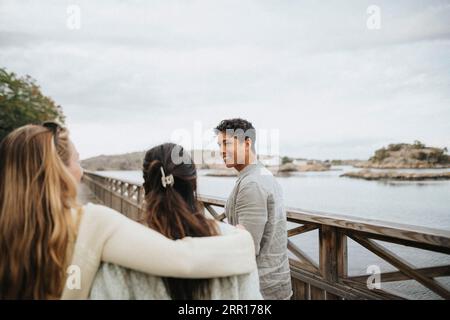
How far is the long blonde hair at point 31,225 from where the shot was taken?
3.51ft

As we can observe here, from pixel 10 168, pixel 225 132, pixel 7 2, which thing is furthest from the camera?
pixel 7 2

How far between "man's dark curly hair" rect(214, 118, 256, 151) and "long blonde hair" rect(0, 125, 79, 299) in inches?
51.4

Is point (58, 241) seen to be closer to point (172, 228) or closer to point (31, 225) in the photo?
point (31, 225)

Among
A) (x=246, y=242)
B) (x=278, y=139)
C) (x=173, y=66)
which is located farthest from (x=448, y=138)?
(x=173, y=66)

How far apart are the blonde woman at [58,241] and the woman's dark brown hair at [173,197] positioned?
0.66 ft

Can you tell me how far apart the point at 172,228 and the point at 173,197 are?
14cm

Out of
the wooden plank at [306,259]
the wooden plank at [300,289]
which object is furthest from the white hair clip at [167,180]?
the wooden plank at [300,289]

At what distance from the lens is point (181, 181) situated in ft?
4.65

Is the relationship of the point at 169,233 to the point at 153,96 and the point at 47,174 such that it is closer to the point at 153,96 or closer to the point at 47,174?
the point at 47,174

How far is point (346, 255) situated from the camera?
261 centimetres

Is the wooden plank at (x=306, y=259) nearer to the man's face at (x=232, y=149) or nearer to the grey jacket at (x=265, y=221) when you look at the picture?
the grey jacket at (x=265, y=221)
